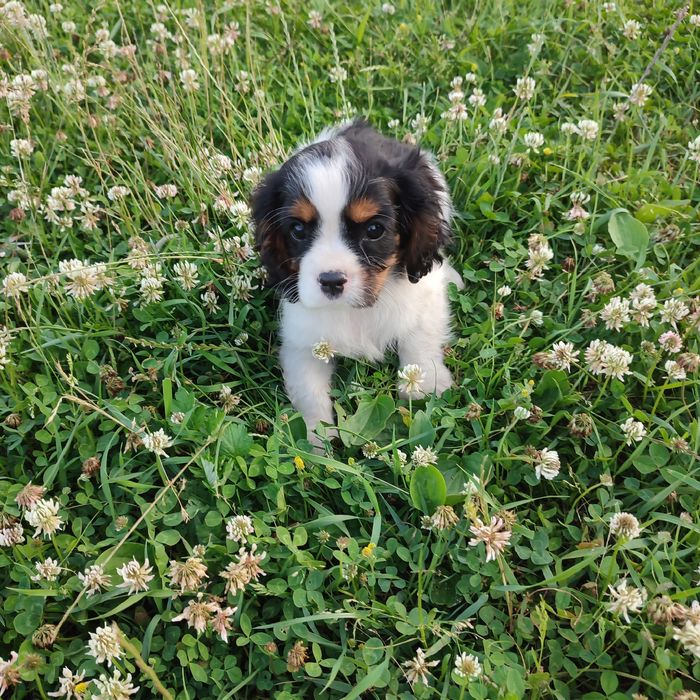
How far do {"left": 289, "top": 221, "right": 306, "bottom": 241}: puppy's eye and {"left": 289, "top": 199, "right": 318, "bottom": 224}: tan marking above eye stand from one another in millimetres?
36

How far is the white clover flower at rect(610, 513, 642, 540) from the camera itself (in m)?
2.20

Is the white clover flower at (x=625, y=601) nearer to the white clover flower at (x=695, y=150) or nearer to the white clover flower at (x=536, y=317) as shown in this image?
the white clover flower at (x=536, y=317)

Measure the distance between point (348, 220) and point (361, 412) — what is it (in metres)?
0.78

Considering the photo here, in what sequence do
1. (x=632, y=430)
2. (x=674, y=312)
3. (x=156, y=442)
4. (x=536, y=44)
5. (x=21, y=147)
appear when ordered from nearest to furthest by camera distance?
1. (x=156, y=442)
2. (x=632, y=430)
3. (x=674, y=312)
4. (x=21, y=147)
5. (x=536, y=44)

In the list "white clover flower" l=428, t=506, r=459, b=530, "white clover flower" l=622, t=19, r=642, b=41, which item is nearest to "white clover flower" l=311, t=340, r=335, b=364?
"white clover flower" l=428, t=506, r=459, b=530

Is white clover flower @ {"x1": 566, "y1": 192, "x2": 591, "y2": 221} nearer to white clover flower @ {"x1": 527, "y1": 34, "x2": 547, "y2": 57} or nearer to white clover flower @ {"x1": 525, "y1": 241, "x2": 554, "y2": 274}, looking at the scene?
white clover flower @ {"x1": 525, "y1": 241, "x2": 554, "y2": 274}

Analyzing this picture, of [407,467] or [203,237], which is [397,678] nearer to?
[407,467]

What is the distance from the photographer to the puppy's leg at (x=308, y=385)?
2.98 metres

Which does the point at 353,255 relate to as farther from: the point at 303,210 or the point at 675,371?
the point at 675,371

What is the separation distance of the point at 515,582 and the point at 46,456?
189cm

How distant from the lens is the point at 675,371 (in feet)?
8.48

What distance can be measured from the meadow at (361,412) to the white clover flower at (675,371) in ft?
0.07

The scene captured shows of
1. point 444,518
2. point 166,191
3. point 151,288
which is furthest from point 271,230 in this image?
point 444,518

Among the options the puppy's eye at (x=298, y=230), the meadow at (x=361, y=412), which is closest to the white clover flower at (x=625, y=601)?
the meadow at (x=361, y=412)
